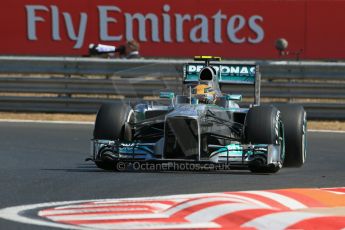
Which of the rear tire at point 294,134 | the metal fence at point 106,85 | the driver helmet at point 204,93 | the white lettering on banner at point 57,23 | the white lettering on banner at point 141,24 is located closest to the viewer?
the rear tire at point 294,134

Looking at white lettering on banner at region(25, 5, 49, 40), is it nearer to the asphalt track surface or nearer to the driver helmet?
the asphalt track surface

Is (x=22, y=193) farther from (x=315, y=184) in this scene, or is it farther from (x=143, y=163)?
(x=315, y=184)

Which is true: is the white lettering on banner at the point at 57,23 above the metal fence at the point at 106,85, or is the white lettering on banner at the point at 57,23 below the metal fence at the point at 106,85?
above

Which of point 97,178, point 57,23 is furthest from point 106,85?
point 97,178

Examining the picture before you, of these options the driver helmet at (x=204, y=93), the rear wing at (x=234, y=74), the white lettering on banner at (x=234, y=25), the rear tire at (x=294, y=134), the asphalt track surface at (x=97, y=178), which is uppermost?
the white lettering on banner at (x=234, y=25)

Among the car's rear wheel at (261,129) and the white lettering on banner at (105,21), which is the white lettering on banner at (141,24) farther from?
the car's rear wheel at (261,129)

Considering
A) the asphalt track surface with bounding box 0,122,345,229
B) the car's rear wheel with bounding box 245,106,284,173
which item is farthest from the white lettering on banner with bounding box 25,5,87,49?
the car's rear wheel with bounding box 245,106,284,173

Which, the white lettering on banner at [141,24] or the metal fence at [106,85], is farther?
the white lettering on banner at [141,24]

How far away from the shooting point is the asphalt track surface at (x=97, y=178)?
30.7 ft

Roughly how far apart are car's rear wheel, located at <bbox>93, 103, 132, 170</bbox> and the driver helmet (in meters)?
0.89

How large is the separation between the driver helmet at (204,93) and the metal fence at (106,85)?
20.2 ft

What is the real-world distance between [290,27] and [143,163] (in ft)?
44.8

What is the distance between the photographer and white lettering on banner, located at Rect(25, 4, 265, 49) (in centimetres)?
2425

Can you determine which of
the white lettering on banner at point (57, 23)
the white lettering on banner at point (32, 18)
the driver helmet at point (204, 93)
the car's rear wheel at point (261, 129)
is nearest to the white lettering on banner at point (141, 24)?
the white lettering on banner at point (57, 23)
